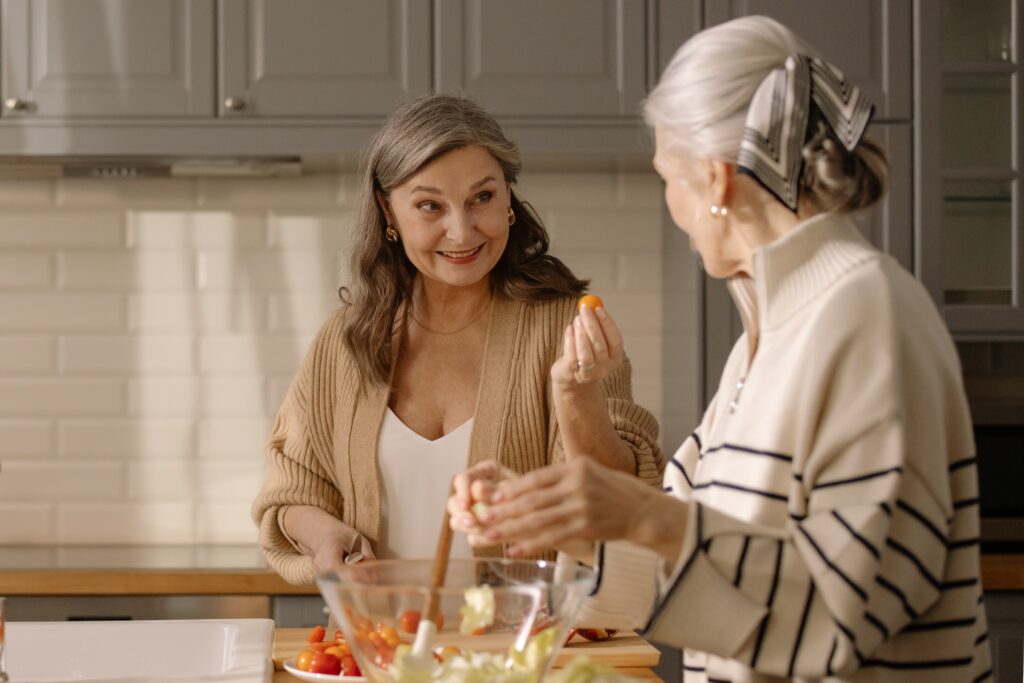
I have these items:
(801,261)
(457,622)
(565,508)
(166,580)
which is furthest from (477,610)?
(166,580)

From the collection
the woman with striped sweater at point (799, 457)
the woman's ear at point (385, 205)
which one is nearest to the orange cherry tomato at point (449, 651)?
the woman with striped sweater at point (799, 457)

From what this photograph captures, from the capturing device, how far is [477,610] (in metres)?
1.14

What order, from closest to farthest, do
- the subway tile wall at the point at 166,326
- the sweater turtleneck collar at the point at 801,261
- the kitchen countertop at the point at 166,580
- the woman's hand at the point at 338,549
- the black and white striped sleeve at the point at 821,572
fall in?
the black and white striped sleeve at the point at 821,572 < the sweater turtleneck collar at the point at 801,261 < the woman's hand at the point at 338,549 < the kitchen countertop at the point at 166,580 < the subway tile wall at the point at 166,326

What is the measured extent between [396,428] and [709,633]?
1213 millimetres

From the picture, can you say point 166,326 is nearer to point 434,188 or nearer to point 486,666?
point 434,188

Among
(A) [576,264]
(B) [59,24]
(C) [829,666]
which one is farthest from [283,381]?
(C) [829,666]

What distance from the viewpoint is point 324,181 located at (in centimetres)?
333

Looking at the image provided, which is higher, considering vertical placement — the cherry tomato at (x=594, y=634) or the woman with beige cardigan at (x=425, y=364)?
the woman with beige cardigan at (x=425, y=364)

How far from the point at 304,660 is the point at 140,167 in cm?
185

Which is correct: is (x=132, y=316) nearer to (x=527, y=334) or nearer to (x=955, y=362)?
(x=527, y=334)

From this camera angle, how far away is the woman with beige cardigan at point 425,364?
7.07 ft

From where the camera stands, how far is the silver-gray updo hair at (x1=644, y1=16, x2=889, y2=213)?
1.21 metres

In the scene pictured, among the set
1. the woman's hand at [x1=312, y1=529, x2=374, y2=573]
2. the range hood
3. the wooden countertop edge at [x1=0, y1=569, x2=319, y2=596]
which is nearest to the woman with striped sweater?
the woman's hand at [x1=312, y1=529, x2=374, y2=573]

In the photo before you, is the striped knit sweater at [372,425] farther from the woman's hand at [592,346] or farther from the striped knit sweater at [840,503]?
the striped knit sweater at [840,503]
